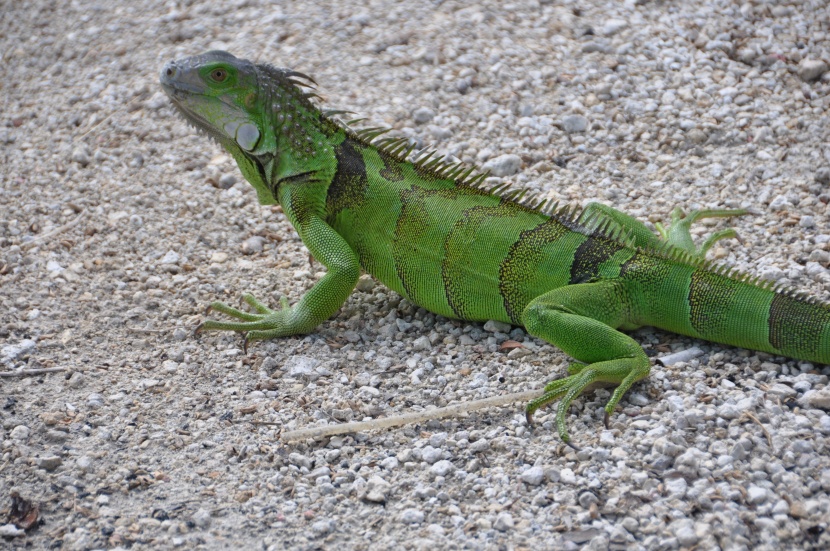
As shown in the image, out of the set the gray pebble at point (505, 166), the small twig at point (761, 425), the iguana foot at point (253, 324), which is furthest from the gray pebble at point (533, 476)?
the gray pebble at point (505, 166)

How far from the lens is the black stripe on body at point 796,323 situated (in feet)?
14.3

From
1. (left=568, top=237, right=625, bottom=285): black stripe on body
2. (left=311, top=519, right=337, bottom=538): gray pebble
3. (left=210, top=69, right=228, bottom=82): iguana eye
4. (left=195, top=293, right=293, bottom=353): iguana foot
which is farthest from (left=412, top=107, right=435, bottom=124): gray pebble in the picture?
(left=311, top=519, right=337, bottom=538): gray pebble

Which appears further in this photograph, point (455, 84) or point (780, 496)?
point (455, 84)

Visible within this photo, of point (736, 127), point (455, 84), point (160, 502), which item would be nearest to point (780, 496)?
point (160, 502)

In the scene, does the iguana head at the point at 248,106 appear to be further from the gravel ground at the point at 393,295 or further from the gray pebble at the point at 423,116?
the gray pebble at the point at 423,116

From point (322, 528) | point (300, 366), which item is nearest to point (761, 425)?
point (322, 528)

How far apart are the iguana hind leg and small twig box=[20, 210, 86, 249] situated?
3.59 m

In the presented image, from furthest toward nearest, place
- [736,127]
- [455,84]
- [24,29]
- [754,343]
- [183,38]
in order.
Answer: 1. [24,29]
2. [183,38]
3. [455,84]
4. [736,127]
5. [754,343]

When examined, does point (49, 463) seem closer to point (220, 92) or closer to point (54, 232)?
point (220, 92)

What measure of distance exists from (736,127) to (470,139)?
6.34ft

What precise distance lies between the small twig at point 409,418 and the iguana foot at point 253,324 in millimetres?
926

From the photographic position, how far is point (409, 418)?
4.44 metres

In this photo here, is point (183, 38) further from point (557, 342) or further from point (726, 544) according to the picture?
point (726, 544)

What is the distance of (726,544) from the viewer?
11.6ft
